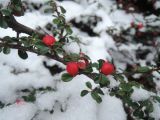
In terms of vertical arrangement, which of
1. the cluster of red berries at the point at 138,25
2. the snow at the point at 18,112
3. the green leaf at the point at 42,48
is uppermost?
the cluster of red berries at the point at 138,25

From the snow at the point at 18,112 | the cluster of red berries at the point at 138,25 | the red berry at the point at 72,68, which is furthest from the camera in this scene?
the cluster of red berries at the point at 138,25

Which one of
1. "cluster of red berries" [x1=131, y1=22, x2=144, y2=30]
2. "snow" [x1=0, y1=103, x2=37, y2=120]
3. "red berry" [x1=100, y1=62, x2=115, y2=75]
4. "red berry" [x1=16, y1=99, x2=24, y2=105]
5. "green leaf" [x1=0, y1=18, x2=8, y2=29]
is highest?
"cluster of red berries" [x1=131, y1=22, x2=144, y2=30]

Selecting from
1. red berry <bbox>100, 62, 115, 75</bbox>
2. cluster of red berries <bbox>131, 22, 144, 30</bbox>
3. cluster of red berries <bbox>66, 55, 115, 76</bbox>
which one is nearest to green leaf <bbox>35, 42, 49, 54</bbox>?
cluster of red berries <bbox>66, 55, 115, 76</bbox>

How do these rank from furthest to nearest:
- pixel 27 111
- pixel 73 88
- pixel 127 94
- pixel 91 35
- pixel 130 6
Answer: pixel 130 6 < pixel 91 35 < pixel 73 88 < pixel 27 111 < pixel 127 94

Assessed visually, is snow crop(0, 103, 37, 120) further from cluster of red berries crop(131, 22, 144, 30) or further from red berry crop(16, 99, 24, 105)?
cluster of red berries crop(131, 22, 144, 30)

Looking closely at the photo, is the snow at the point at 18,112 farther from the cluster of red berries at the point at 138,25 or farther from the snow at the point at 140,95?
the cluster of red berries at the point at 138,25

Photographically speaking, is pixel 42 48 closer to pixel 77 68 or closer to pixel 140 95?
pixel 77 68

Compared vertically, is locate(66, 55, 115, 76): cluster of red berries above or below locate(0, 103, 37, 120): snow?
above

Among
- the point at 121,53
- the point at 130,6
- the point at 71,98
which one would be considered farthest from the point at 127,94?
the point at 130,6

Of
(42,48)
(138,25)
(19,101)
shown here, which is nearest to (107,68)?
(42,48)

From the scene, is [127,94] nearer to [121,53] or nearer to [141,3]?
[121,53]

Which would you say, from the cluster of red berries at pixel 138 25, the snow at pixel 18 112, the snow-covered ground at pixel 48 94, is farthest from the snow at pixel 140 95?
the cluster of red berries at pixel 138 25
